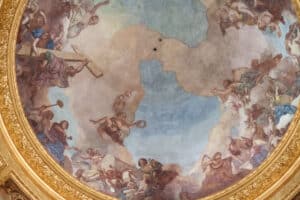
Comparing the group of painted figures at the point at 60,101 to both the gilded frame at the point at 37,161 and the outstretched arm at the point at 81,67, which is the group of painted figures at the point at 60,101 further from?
the gilded frame at the point at 37,161

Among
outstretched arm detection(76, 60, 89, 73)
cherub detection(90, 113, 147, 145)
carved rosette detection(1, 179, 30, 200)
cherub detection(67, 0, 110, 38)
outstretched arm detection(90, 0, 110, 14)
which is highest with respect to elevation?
outstretched arm detection(90, 0, 110, 14)

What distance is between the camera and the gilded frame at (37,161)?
53.2 ft

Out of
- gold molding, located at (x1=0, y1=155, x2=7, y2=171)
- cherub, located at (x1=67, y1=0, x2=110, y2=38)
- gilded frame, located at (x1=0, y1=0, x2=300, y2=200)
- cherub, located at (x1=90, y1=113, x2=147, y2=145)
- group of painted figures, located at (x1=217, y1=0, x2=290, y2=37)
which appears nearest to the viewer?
gold molding, located at (x1=0, y1=155, x2=7, y2=171)

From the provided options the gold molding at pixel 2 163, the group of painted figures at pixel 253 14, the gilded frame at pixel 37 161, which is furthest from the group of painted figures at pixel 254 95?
the gold molding at pixel 2 163

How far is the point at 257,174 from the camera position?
16844mm

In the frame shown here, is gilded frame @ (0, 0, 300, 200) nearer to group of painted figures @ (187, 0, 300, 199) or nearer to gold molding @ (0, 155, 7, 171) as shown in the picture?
gold molding @ (0, 155, 7, 171)

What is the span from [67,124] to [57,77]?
1128 mm

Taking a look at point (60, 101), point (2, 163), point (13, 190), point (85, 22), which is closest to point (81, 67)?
point (60, 101)

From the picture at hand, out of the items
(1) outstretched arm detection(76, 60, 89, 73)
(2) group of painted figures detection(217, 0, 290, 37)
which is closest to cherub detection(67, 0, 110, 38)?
(1) outstretched arm detection(76, 60, 89, 73)

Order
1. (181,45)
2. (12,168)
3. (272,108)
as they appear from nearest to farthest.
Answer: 1. (12,168)
2. (272,108)
3. (181,45)

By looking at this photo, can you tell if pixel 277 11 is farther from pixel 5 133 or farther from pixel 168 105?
pixel 5 133

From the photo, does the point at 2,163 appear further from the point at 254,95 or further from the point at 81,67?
the point at 254,95

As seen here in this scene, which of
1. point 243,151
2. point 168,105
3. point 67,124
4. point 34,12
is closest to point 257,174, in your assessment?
point 243,151

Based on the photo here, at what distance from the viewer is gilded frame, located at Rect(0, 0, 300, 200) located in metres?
16.2
